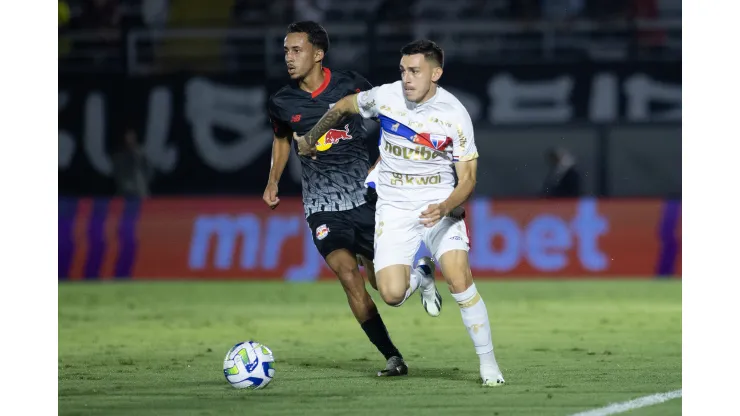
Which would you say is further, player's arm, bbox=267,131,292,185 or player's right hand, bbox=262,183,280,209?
player's arm, bbox=267,131,292,185

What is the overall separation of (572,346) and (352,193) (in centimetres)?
253

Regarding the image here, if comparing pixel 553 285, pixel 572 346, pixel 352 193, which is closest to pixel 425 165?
pixel 352 193

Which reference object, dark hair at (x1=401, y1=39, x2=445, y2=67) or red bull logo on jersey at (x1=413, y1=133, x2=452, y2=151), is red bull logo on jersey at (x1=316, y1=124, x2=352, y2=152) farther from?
dark hair at (x1=401, y1=39, x2=445, y2=67)

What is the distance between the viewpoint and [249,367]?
26.0 ft

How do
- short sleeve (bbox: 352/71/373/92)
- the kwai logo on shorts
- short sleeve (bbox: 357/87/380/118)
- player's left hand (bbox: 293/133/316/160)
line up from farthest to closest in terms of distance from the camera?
short sleeve (bbox: 352/71/373/92), the kwai logo on shorts, player's left hand (bbox: 293/133/316/160), short sleeve (bbox: 357/87/380/118)

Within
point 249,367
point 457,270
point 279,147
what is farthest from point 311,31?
point 249,367

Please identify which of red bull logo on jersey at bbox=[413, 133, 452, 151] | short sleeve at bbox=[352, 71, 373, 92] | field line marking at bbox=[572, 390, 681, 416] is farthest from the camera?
short sleeve at bbox=[352, 71, 373, 92]

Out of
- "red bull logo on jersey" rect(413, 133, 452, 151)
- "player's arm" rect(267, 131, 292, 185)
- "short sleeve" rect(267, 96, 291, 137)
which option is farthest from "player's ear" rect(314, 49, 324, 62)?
"red bull logo on jersey" rect(413, 133, 452, 151)

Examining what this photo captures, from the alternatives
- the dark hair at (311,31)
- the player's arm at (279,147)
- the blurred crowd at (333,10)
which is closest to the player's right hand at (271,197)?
the player's arm at (279,147)

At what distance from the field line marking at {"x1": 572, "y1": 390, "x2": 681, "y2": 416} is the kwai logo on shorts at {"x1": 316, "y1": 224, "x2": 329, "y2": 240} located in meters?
2.41

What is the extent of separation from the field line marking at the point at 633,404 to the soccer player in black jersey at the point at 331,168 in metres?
1.78

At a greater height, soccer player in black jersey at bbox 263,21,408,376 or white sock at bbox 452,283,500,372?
soccer player in black jersey at bbox 263,21,408,376

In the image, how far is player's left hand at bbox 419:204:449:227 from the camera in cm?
751

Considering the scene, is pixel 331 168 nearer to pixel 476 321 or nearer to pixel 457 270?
pixel 457 270
